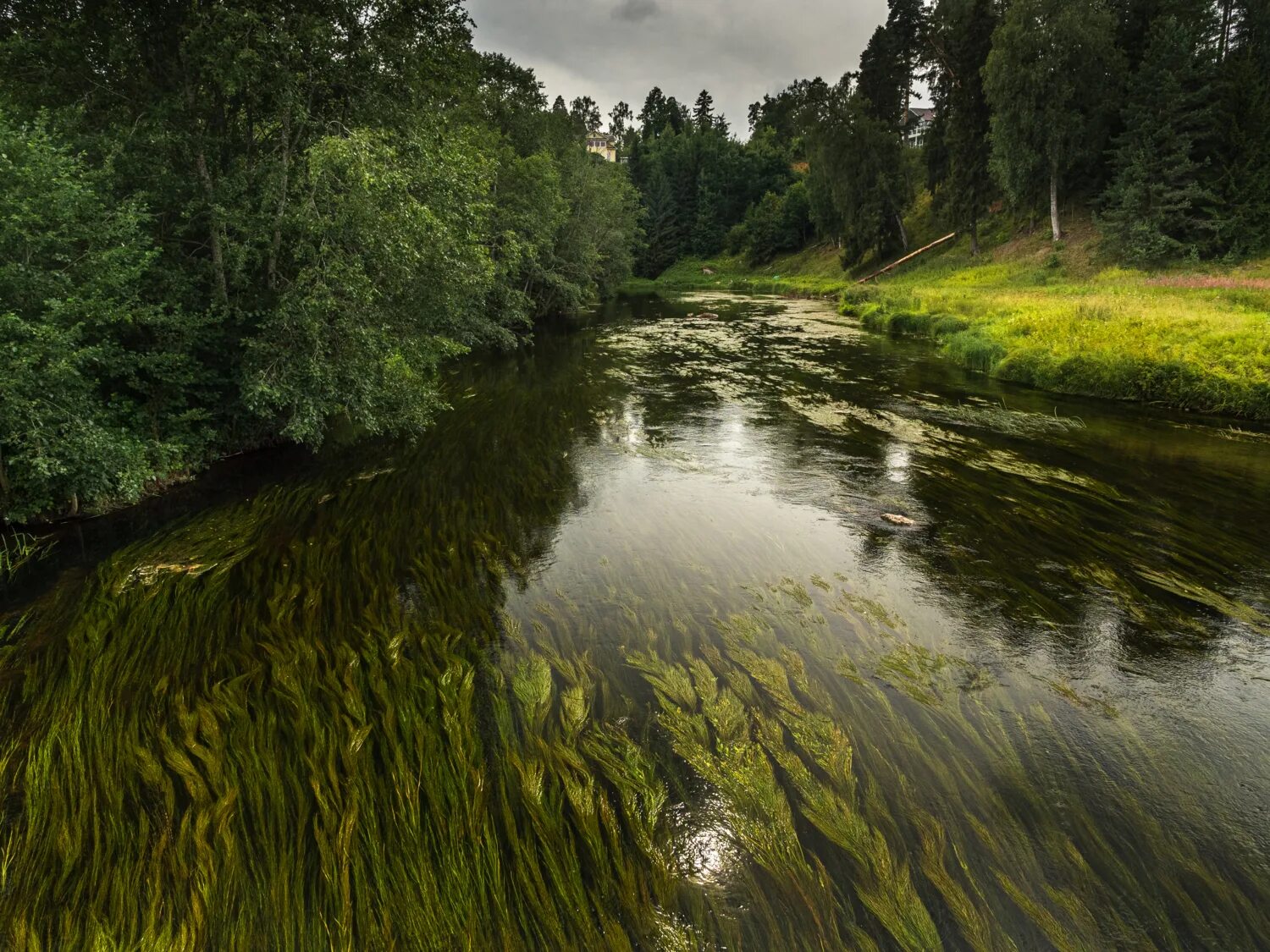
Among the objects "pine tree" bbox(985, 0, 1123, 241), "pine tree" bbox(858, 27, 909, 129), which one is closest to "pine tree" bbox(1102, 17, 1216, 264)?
"pine tree" bbox(985, 0, 1123, 241)

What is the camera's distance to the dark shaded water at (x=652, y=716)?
12.8ft

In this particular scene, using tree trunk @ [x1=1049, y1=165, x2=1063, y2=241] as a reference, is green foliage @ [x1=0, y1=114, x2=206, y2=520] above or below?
below

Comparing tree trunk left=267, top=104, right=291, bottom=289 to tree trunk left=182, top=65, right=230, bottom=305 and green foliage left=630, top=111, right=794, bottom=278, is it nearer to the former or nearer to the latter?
tree trunk left=182, top=65, right=230, bottom=305

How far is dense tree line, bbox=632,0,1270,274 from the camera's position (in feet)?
109

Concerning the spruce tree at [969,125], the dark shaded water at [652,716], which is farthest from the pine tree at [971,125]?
the dark shaded water at [652,716]

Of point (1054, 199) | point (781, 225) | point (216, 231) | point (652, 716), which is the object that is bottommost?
point (652, 716)

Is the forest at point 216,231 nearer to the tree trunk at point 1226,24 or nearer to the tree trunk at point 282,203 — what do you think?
the tree trunk at point 282,203

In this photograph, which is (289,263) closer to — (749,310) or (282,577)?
(282,577)

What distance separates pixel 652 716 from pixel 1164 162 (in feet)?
153

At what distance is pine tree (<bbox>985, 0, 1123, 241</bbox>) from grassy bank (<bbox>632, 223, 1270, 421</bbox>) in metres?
5.77

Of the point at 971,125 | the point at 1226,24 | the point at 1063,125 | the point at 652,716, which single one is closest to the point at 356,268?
the point at 652,716

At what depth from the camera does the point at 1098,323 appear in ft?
63.7

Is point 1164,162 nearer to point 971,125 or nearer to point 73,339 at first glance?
point 971,125

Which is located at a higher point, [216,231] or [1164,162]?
[1164,162]
